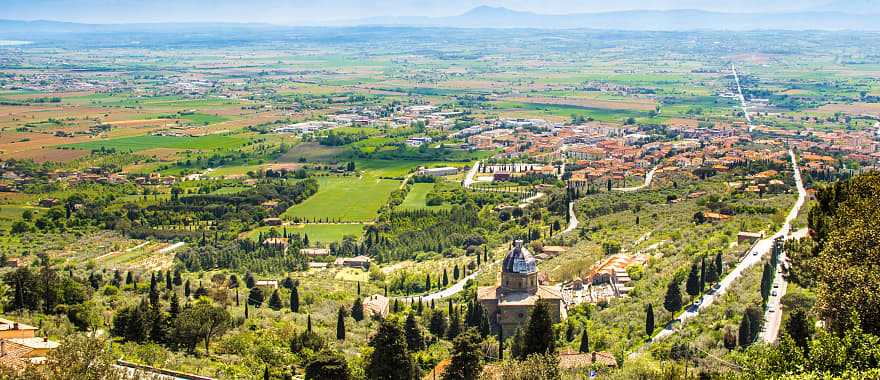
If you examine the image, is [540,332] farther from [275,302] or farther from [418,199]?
[418,199]

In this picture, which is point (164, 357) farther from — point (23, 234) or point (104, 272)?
point (23, 234)

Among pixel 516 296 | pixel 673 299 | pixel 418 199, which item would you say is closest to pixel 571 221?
pixel 418 199

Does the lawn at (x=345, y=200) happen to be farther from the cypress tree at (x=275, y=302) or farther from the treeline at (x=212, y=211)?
the cypress tree at (x=275, y=302)

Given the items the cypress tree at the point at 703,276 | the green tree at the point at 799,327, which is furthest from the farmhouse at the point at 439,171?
the green tree at the point at 799,327

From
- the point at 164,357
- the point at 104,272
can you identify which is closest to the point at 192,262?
the point at 104,272

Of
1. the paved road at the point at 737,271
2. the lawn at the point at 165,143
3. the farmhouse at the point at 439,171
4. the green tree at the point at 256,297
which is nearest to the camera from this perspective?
the paved road at the point at 737,271

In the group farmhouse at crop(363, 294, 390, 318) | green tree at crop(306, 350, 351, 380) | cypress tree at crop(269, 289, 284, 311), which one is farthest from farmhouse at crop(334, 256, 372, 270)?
green tree at crop(306, 350, 351, 380)
